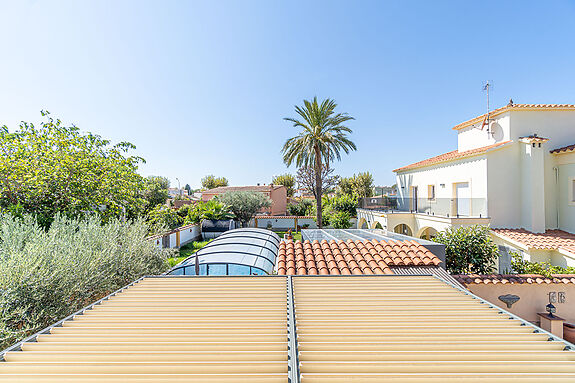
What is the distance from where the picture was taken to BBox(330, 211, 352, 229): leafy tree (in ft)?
87.8

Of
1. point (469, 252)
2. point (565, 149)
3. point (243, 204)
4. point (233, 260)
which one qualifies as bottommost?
point (469, 252)

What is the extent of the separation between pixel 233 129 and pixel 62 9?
24.1 m

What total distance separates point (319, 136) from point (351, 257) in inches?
630

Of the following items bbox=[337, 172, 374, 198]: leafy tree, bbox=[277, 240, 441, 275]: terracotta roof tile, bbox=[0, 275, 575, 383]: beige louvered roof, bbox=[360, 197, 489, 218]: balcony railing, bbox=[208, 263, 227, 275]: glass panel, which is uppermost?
bbox=[337, 172, 374, 198]: leafy tree

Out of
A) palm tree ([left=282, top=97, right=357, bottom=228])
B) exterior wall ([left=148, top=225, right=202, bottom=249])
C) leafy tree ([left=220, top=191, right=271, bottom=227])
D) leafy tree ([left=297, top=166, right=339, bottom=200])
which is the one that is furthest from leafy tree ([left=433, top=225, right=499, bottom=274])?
leafy tree ([left=297, top=166, right=339, bottom=200])

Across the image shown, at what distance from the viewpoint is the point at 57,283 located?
209 inches

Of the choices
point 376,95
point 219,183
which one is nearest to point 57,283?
point 376,95

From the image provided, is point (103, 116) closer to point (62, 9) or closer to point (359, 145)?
point (62, 9)

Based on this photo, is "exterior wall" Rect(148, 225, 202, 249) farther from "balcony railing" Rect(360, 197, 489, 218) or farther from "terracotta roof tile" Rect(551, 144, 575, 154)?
"terracotta roof tile" Rect(551, 144, 575, 154)

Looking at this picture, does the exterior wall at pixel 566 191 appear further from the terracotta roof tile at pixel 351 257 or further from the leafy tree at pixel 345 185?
the leafy tree at pixel 345 185

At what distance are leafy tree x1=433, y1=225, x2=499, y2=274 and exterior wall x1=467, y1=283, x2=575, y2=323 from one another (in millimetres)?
2399

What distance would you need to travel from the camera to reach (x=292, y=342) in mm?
2469

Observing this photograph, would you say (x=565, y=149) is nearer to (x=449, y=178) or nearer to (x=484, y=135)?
(x=484, y=135)

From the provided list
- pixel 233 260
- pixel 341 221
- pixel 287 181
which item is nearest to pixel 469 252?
pixel 233 260
